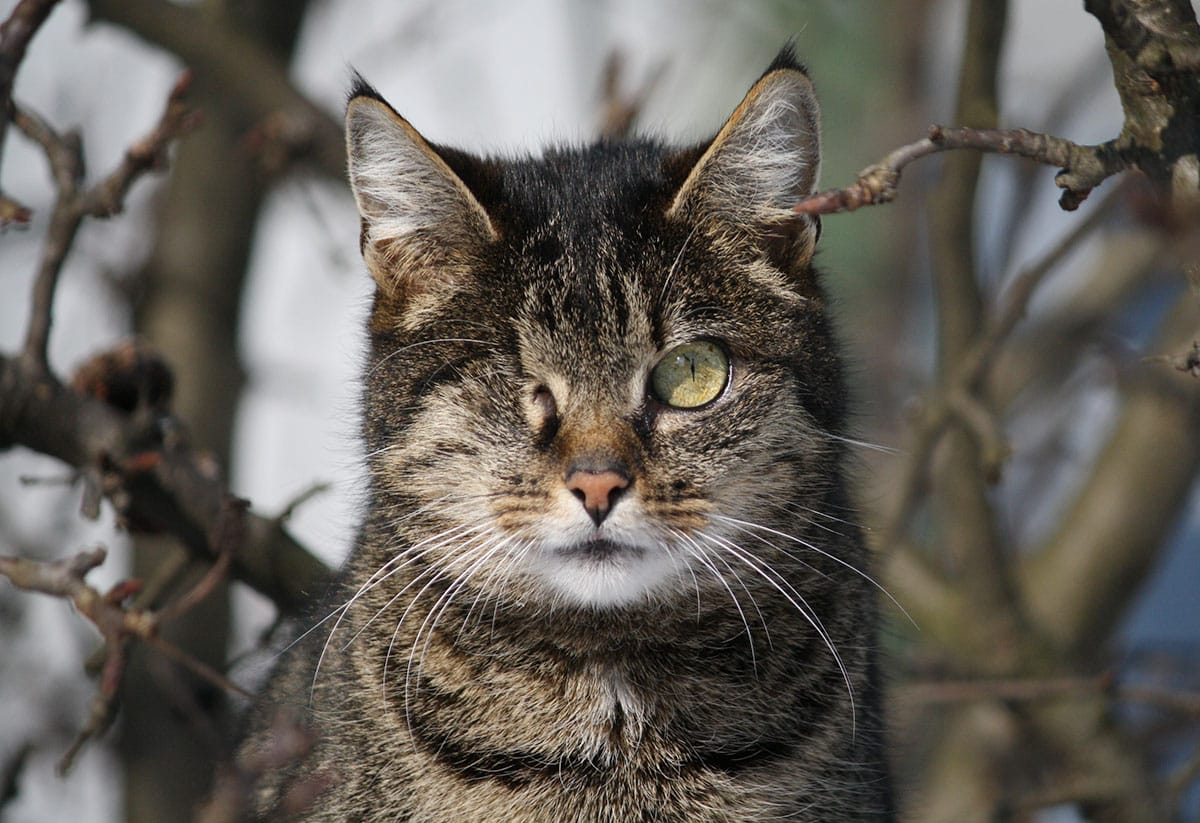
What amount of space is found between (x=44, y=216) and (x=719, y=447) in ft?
7.20

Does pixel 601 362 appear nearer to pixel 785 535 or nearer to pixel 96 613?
pixel 785 535

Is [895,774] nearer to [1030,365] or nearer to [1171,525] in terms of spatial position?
[1171,525]

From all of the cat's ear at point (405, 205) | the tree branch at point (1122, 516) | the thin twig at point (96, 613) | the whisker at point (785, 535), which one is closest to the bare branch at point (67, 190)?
the cat's ear at point (405, 205)

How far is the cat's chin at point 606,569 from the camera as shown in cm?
210

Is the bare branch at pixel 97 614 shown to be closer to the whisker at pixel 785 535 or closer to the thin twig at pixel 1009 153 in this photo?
the whisker at pixel 785 535

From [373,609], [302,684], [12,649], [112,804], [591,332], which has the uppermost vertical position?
[591,332]

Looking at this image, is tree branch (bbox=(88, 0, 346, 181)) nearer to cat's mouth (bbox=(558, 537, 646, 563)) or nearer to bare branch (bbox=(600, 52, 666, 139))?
bare branch (bbox=(600, 52, 666, 139))

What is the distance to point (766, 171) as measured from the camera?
235 centimetres

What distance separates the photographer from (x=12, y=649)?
3.70 m

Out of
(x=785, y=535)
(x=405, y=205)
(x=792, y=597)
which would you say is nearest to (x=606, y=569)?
(x=785, y=535)

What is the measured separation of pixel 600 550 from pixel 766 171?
769mm

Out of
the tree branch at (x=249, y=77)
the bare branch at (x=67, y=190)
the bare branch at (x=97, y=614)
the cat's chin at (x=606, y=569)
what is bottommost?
the bare branch at (x=97, y=614)

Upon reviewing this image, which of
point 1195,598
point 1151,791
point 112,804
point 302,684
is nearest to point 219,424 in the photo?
point 112,804

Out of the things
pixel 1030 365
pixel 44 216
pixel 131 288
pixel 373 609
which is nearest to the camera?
pixel 373 609
